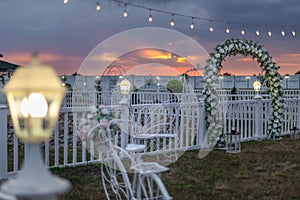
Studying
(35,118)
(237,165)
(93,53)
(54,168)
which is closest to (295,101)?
(237,165)

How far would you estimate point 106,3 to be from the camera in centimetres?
868

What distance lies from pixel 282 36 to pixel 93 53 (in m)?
6.19

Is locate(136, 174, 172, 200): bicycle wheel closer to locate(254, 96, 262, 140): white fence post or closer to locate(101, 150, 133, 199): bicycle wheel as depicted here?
locate(101, 150, 133, 199): bicycle wheel

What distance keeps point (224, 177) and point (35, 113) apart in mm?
4198

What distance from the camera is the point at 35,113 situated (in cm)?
146

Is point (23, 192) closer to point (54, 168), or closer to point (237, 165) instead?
point (54, 168)

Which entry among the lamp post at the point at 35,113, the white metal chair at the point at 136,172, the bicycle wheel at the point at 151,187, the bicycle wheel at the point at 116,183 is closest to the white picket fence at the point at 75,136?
the bicycle wheel at the point at 116,183

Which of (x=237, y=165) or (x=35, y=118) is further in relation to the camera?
(x=237, y=165)

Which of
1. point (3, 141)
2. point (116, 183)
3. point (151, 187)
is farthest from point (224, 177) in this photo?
point (3, 141)

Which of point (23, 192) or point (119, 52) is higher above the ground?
point (119, 52)

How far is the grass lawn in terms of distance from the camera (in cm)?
452

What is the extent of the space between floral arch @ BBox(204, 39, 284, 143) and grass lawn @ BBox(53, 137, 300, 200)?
0.66 meters

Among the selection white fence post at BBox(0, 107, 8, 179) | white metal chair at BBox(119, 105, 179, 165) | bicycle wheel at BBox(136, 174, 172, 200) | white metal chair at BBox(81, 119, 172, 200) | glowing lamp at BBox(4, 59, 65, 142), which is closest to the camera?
glowing lamp at BBox(4, 59, 65, 142)

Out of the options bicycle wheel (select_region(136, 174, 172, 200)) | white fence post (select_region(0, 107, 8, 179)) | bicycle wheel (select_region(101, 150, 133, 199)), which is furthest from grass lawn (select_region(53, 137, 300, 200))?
bicycle wheel (select_region(136, 174, 172, 200))
